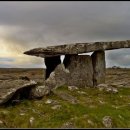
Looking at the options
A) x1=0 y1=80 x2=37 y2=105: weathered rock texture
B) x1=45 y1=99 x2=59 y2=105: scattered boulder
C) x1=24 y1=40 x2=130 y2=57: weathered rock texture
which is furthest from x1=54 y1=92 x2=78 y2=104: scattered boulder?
x1=24 y1=40 x2=130 y2=57: weathered rock texture

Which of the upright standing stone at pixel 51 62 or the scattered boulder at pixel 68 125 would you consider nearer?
the scattered boulder at pixel 68 125

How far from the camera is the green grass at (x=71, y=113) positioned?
2345 cm

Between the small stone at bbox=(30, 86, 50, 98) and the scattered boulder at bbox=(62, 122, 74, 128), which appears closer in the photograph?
the scattered boulder at bbox=(62, 122, 74, 128)

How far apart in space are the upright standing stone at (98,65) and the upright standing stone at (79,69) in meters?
0.81

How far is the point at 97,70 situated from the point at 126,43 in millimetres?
4024

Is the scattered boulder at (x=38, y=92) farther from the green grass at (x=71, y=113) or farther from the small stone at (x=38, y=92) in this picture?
the green grass at (x=71, y=113)

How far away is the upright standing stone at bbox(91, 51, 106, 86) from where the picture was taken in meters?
35.4

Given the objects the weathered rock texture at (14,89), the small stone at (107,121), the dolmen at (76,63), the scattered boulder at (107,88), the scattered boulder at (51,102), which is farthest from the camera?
the dolmen at (76,63)

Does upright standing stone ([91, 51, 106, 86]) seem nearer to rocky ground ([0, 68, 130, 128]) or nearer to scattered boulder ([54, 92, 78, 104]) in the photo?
rocky ground ([0, 68, 130, 128])

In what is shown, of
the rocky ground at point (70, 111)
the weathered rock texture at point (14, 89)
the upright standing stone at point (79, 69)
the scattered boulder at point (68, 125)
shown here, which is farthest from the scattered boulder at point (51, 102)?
the upright standing stone at point (79, 69)

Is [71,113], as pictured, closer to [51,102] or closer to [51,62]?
[51,102]

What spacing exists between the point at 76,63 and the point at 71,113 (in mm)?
9450

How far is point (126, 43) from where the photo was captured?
36.6 meters

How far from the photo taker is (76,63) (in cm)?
3381
